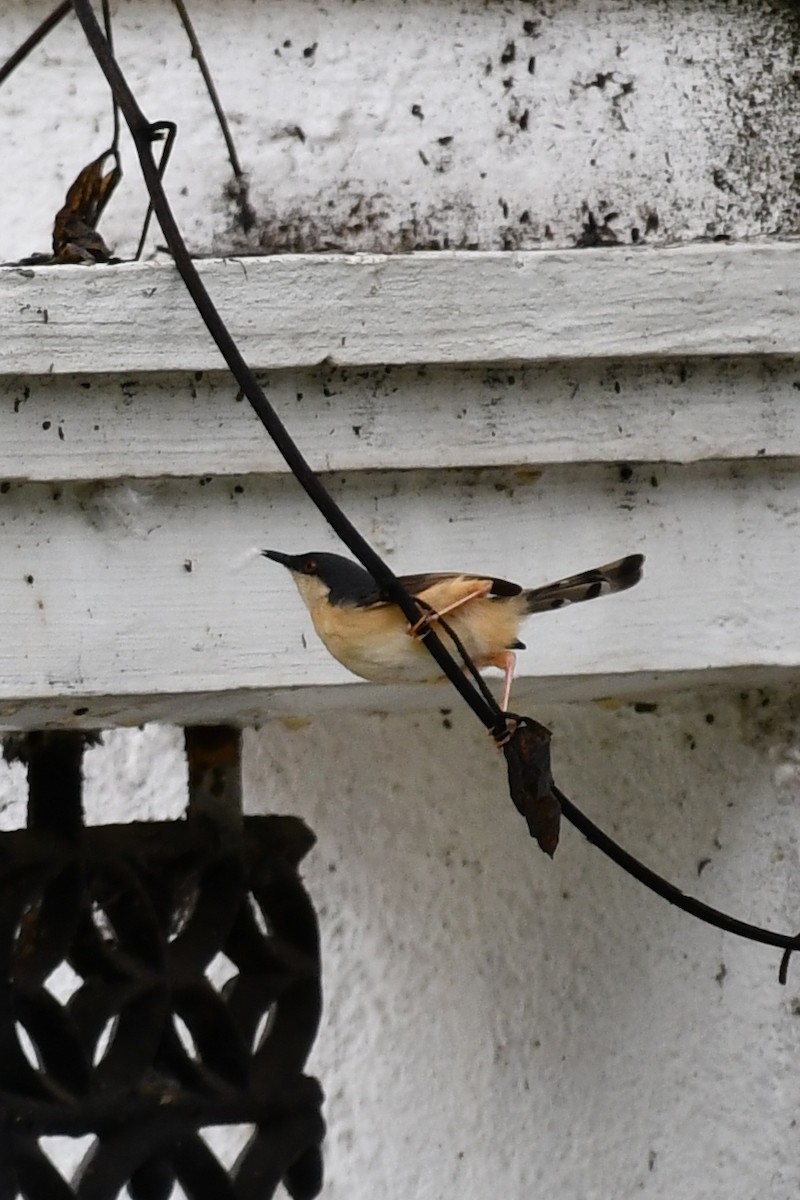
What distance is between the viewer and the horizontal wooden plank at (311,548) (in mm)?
908

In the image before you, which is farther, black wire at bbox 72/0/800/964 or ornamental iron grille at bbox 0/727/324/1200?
ornamental iron grille at bbox 0/727/324/1200

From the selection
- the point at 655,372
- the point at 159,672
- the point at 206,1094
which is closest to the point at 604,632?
the point at 655,372

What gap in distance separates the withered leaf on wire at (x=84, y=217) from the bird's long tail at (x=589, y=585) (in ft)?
1.20

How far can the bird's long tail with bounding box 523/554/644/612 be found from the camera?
74cm

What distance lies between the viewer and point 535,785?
66cm

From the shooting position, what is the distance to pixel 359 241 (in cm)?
114

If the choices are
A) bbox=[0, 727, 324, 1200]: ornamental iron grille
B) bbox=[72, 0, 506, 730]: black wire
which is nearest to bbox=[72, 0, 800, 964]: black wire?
bbox=[72, 0, 506, 730]: black wire

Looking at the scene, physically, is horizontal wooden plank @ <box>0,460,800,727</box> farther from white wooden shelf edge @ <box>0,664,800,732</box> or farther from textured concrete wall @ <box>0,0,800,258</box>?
textured concrete wall @ <box>0,0,800,258</box>

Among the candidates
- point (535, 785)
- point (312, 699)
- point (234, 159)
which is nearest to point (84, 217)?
point (234, 159)

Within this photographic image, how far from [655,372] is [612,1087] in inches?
22.3

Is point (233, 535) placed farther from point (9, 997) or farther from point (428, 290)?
point (9, 997)

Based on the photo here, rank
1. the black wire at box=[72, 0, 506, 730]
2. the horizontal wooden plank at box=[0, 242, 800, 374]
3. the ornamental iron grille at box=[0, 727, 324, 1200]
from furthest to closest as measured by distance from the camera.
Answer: the ornamental iron grille at box=[0, 727, 324, 1200]
the horizontal wooden plank at box=[0, 242, 800, 374]
the black wire at box=[72, 0, 506, 730]

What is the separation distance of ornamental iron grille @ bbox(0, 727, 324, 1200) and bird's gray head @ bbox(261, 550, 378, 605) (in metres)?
0.31

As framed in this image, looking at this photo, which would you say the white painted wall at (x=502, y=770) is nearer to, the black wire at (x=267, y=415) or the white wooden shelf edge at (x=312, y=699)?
the white wooden shelf edge at (x=312, y=699)
